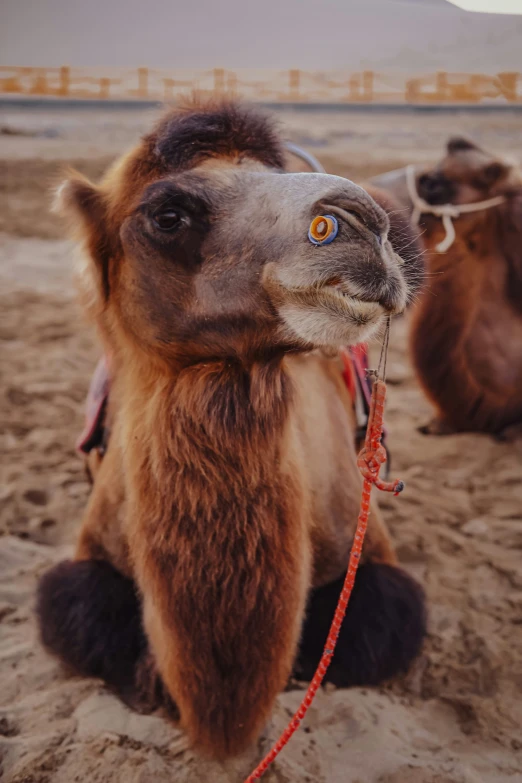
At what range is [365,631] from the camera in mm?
2160

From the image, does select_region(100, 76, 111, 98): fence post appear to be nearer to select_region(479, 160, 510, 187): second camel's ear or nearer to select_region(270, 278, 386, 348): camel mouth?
select_region(479, 160, 510, 187): second camel's ear

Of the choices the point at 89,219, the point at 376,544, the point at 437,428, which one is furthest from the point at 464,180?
the point at 89,219

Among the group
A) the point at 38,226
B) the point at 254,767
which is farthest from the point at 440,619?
the point at 38,226

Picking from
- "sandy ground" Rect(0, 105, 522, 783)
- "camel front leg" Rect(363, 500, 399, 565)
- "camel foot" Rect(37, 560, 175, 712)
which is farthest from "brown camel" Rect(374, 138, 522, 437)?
"camel foot" Rect(37, 560, 175, 712)

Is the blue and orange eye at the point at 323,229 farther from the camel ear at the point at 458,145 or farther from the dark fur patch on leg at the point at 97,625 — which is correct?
the camel ear at the point at 458,145

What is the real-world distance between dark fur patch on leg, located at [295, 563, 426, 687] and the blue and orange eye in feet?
3.90

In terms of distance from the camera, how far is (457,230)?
3.99 m

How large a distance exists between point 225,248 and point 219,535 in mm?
669

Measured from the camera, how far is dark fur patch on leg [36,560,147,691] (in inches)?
85.7

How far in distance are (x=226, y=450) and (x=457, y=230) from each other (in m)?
2.79

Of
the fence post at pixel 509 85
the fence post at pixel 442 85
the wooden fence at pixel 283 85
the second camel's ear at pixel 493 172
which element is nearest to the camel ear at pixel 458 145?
the second camel's ear at pixel 493 172

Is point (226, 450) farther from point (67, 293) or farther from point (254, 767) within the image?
point (67, 293)

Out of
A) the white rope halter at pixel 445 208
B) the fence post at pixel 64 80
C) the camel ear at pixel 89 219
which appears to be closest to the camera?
the camel ear at pixel 89 219

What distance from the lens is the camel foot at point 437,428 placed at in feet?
13.9
